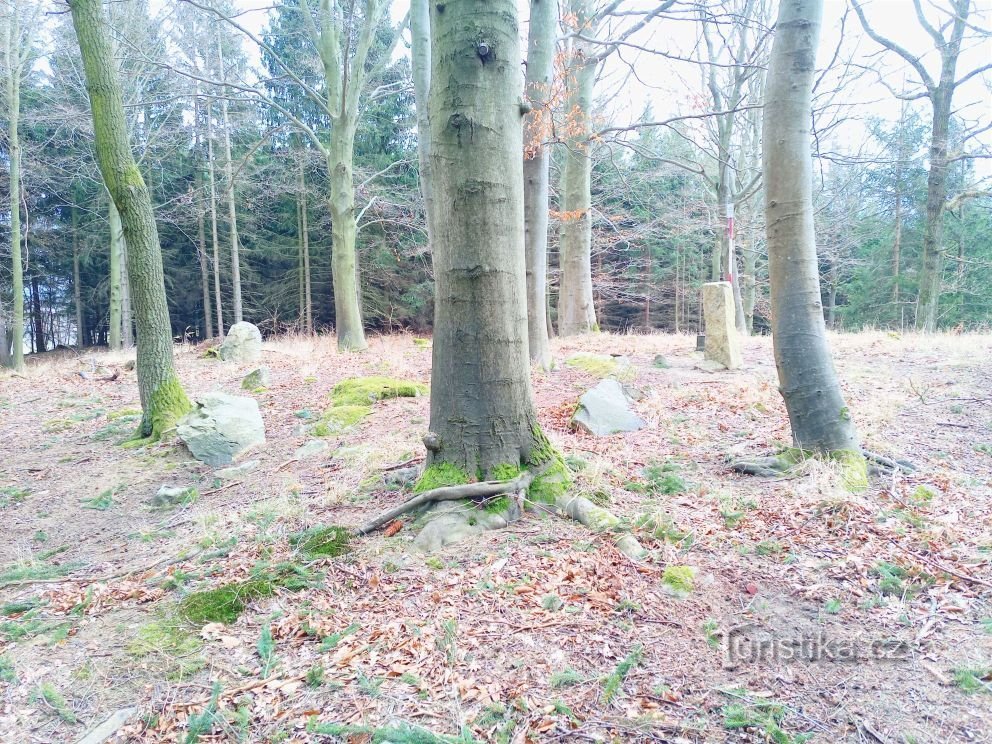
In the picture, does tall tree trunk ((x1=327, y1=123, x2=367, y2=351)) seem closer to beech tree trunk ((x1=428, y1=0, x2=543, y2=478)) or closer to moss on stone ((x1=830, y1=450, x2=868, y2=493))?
beech tree trunk ((x1=428, y1=0, x2=543, y2=478))

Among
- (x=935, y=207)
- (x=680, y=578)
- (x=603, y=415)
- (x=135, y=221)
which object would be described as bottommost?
(x=680, y=578)

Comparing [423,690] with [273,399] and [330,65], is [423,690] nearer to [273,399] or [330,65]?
[273,399]

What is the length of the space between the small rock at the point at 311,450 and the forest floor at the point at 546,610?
0.36m

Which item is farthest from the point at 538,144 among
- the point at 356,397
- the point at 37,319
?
the point at 37,319

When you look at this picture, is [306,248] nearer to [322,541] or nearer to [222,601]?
[322,541]

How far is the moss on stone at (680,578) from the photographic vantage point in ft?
8.41

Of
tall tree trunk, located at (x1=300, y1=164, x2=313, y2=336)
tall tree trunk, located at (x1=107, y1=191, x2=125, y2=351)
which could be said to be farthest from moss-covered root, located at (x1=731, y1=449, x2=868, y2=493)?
tall tree trunk, located at (x1=107, y1=191, x2=125, y2=351)

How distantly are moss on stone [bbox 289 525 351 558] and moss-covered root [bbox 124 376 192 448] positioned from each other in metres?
3.77

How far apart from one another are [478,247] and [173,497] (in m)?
3.44

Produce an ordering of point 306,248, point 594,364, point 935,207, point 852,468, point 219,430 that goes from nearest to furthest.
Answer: point 852,468, point 219,430, point 594,364, point 935,207, point 306,248

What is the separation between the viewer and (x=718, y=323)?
26.0 feet

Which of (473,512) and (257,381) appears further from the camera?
(257,381)

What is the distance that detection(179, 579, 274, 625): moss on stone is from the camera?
8.27 ft

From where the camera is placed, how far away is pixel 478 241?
10.5 feet
